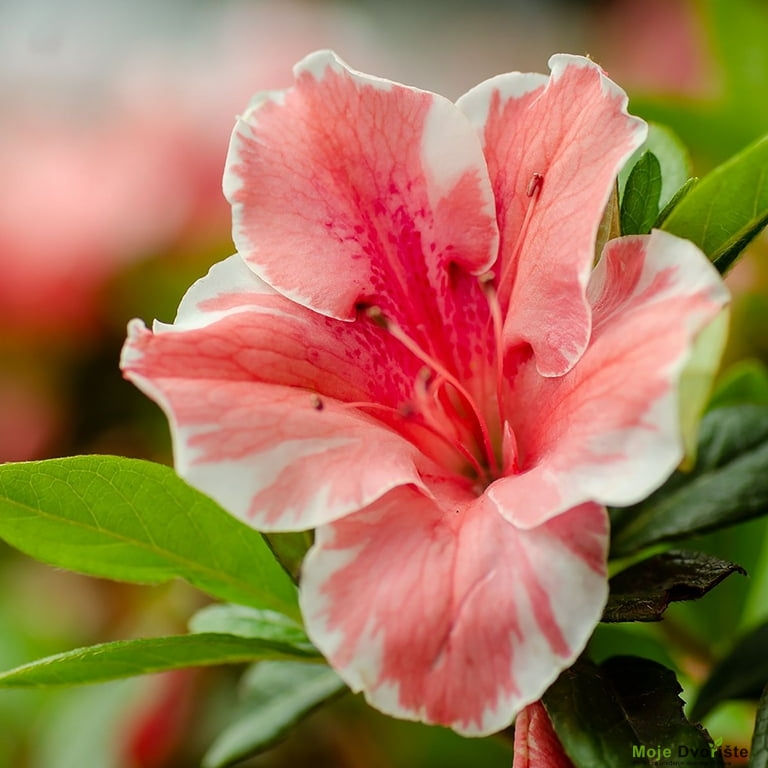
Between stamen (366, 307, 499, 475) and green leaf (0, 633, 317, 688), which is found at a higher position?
stamen (366, 307, 499, 475)

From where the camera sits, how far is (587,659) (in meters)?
0.66

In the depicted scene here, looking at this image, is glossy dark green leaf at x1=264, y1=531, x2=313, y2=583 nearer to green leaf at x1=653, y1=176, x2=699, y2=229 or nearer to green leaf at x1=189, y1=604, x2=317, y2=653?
green leaf at x1=189, y1=604, x2=317, y2=653

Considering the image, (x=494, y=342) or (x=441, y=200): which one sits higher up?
(x=441, y=200)

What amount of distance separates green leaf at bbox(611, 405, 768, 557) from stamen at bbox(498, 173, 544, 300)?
0.19 m

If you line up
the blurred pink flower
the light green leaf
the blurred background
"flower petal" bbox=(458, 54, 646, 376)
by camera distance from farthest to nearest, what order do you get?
the blurred pink flower → the blurred background → "flower petal" bbox=(458, 54, 646, 376) → the light green leaf

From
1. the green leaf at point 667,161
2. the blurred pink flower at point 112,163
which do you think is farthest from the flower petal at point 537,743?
the blurred pink flower at point 112,163

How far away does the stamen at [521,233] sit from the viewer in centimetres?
66

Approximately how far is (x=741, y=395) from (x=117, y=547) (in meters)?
0.53

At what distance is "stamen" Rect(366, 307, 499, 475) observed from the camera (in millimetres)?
696

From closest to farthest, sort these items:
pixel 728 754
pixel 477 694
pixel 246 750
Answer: pixel 477 694 → pixel 728 754 → pixel 246 750

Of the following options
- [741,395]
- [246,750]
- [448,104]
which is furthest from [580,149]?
[246,750]

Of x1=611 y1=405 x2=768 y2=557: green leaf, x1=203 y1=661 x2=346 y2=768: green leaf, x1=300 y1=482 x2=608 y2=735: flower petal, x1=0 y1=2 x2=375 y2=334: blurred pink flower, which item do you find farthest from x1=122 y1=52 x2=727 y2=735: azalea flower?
→ x1=0 y1=2 x2=375 y2=334: blurred pink flower

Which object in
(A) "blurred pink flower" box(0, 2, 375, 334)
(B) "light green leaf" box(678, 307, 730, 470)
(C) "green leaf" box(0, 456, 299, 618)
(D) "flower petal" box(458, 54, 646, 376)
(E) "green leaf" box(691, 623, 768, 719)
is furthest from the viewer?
(A) "blurred pink flower" box(0, 2, 375, 334)

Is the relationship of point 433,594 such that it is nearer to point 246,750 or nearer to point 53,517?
point 53,517
